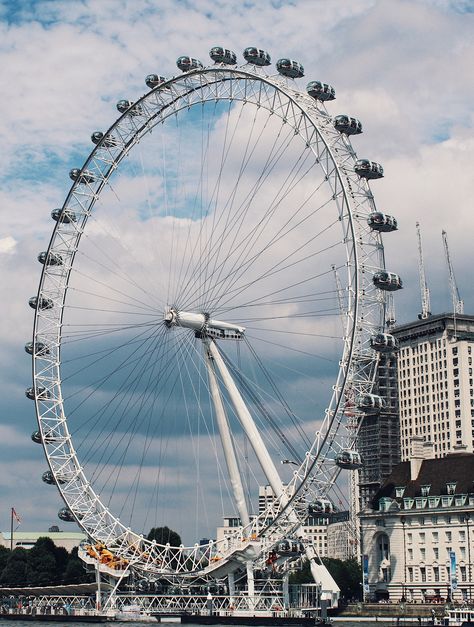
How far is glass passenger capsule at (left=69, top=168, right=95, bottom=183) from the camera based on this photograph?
99594 mm

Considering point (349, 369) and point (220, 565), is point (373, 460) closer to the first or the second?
point (220, 565)

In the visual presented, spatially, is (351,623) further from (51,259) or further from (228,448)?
(51,259)

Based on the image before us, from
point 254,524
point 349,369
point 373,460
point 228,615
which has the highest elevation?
point 373,460

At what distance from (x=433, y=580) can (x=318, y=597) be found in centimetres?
2885

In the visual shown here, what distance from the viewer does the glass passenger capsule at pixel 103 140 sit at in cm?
9750

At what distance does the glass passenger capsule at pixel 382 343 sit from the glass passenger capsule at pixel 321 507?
37.5 ft

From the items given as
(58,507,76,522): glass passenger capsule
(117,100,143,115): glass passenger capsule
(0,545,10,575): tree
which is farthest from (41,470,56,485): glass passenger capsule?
(0,545,10,575): tree

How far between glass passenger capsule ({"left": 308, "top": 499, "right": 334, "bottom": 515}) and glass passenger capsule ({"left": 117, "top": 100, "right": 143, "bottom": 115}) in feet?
119

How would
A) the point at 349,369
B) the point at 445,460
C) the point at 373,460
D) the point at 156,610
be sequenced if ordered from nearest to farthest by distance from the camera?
the point at 349,369, the point at 156,610, the point at 445,460, the point at 373,460

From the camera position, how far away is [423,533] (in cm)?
11538

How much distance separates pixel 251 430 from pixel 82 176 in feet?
98.3

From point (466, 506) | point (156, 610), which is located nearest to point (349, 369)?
point (156, 610)

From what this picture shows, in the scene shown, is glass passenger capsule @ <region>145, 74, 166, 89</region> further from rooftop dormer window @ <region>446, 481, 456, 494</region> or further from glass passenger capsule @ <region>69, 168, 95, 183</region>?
rooftop dormer window @ <region>446, 481, 456, 494</region>

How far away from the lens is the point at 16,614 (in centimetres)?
11525
